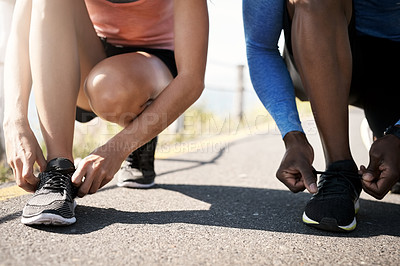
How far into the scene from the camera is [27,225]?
4.11 feet

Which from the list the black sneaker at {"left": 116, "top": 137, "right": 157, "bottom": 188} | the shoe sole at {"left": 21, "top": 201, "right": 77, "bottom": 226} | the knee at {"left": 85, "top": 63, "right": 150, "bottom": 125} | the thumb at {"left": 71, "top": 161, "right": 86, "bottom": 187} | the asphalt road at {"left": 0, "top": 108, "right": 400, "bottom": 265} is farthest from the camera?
the black sneaker at {"left": 116, "top": 137, "right": 157, "bottom": 188}

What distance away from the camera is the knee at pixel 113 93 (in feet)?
5.31

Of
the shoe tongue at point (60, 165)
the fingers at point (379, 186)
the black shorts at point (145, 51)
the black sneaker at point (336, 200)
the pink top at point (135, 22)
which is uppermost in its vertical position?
the pink top at point (135, 22)

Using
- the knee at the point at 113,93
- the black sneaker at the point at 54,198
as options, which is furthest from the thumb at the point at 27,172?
the knee at the point at 113,93

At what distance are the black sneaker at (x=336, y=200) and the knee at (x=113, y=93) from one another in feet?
2.68

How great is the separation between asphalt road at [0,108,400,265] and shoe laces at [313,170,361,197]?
0.49 ft

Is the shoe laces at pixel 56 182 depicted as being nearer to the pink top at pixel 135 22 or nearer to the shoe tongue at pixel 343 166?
the pink top at pixel 135 22

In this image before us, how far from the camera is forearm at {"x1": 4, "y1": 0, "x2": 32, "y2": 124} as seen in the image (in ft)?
4.56

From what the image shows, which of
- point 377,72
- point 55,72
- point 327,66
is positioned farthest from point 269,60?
point 55,72

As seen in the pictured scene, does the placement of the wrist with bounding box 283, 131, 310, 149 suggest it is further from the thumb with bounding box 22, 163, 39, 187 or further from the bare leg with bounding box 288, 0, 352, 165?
the thumb with bounding box 22, 163, 39, 187

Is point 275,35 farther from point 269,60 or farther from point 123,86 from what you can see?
point 123,86

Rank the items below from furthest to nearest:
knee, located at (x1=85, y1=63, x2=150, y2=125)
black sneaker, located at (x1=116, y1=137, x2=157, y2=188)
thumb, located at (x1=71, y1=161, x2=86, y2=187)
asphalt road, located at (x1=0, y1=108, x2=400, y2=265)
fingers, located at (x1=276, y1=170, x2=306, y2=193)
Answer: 1. black sneaker, located at (x1=116, y1=137, x2=157, y2=188)
2. knee, located at (x1=85, y1=63, x2=150, y2=125)
3. fingers, located at (x1=276, y1=170, x2=306, y2=193)
4. thumb, located at (x1=71, y1=161, x2=86, y2=187)
5. asphalt road, located at (x1=0, y1=108, x2=400, y2=265)

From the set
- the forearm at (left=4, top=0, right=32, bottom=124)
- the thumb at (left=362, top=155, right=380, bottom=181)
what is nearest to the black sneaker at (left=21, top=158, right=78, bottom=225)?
the forearm at (left=4, top=0, right=32, bottom=124)

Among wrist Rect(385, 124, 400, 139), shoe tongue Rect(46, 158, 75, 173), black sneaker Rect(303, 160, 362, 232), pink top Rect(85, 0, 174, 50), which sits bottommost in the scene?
black sneaker Rect(303, 160, 362, 232)
